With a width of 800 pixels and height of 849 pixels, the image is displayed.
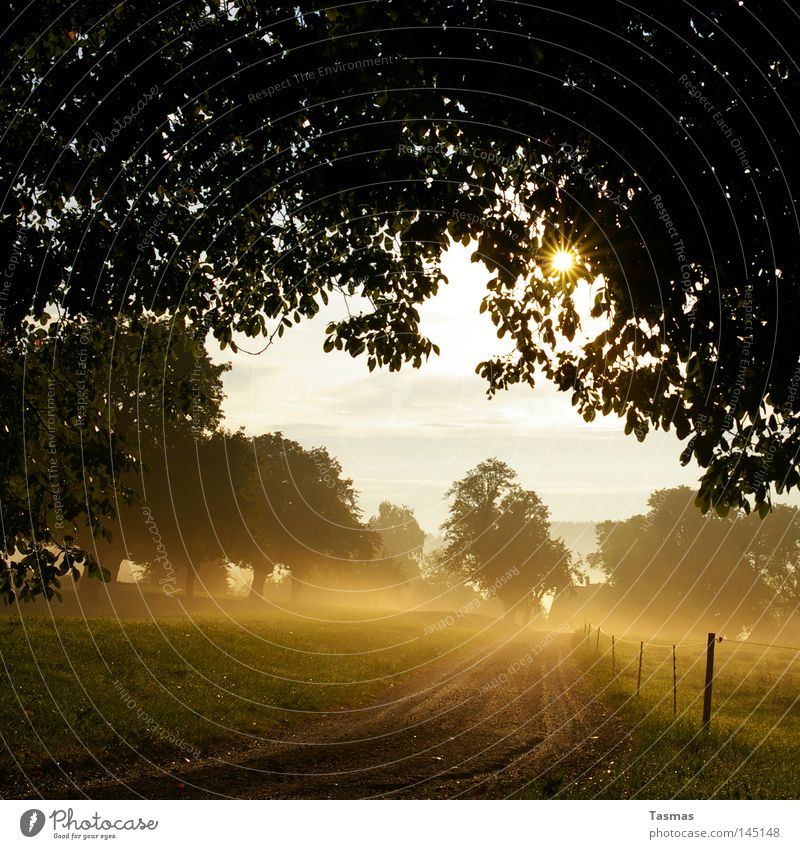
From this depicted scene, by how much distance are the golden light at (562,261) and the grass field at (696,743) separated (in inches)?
284

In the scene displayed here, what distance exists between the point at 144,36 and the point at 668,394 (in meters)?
8.10

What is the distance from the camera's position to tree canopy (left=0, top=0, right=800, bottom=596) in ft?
25.4

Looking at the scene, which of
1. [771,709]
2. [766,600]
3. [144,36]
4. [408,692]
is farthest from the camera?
[766,600]

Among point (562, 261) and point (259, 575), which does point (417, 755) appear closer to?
point (562, 261)

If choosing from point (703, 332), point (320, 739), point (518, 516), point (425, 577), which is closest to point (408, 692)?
point (320, 739)

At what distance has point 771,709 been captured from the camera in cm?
2261

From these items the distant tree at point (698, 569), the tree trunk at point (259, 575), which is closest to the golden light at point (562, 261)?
the tree trunk at point (259, 575)

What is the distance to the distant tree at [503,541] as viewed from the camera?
7162 cm

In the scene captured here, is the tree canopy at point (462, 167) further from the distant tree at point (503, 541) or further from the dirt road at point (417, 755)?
the distant tree at point (503, 541)

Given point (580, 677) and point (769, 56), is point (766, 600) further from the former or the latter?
point (769, 56)

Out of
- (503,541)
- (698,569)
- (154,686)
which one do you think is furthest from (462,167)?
(698,569)

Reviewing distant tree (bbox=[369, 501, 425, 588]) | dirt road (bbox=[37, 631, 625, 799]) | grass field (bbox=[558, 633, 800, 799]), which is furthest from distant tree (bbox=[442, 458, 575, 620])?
dirt road (bbox=[37, 631, 625, 799])

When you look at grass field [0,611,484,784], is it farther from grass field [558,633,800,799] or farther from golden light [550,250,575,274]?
golden light [550,250,575,274]

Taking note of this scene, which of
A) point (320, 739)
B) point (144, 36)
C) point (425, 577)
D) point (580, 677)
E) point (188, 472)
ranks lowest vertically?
point (425, 577)
